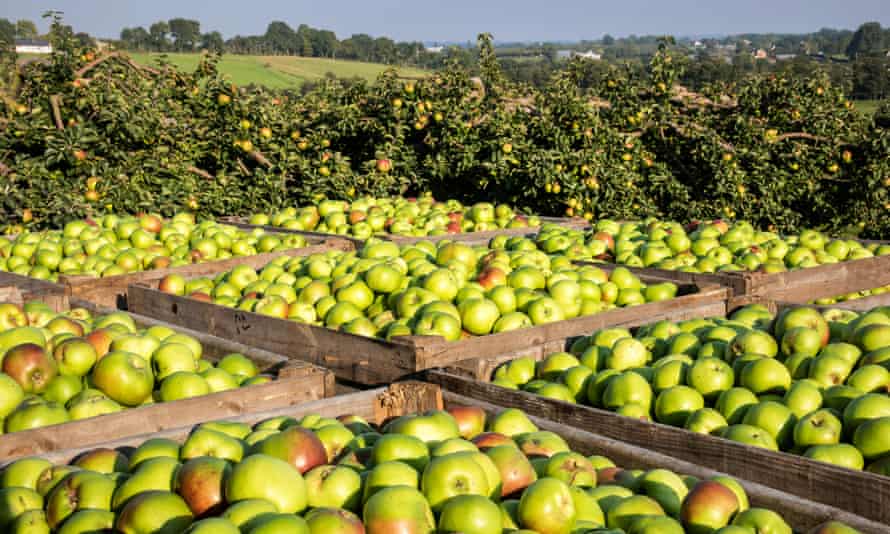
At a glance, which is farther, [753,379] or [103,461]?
[753,379]

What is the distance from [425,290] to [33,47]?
14101 millimetres

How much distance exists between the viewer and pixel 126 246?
8.34 m

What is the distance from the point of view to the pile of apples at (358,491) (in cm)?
234

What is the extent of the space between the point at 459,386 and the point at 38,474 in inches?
76.3

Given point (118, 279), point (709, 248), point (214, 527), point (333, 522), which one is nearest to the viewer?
point (214, 527)

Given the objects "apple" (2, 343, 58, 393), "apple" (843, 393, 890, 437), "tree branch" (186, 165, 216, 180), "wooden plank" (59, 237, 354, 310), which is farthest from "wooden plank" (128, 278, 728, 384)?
"tree branch" (186, 165, 216, 180)

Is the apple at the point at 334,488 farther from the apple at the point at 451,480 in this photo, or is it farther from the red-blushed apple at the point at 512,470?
the red-blushed apple at the point at 512,470

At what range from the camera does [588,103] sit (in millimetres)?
13250

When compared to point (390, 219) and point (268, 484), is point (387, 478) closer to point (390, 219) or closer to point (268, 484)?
point (268, 484)

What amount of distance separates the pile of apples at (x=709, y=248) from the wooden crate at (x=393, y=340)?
0.73 meters

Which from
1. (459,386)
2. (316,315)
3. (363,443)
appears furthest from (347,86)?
(363,443)

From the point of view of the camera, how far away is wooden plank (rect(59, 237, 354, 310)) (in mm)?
6891

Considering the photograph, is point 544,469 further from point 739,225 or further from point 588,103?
point 588,103

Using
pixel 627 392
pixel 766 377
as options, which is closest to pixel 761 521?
pixel 627 392
